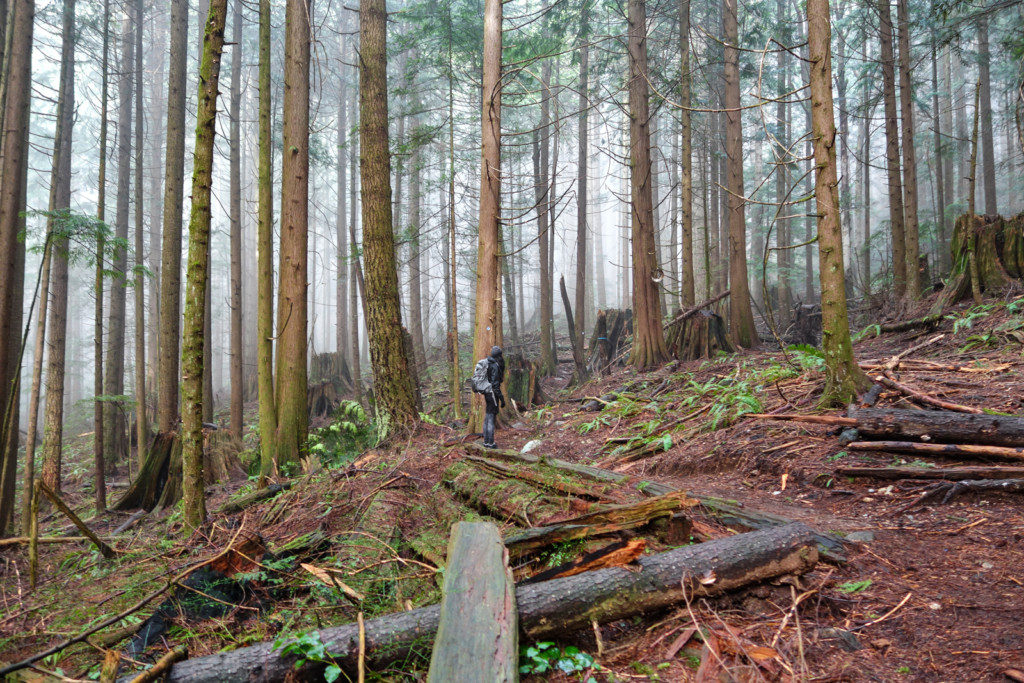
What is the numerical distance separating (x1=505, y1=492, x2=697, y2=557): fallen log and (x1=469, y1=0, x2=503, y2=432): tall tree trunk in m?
5.42

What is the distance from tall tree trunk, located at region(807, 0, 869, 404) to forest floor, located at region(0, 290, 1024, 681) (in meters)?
0.97

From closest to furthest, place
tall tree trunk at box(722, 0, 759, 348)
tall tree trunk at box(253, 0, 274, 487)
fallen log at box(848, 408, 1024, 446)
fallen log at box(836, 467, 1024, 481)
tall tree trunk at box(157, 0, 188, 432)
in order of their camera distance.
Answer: fallen log at box(836, 467, 1024, 481)
fallen log at box(848, 408, 1024, 446)
tall tree trunk at box(253, 0, 274, 487)
tall tree trunk at box(157, 0, 188, 432)
tall tree trunk at box(722, 0, 759, 348)

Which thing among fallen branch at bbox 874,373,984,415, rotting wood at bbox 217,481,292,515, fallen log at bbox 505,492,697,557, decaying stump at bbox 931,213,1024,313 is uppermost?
decaying stump at bbox 931,213,1024,313

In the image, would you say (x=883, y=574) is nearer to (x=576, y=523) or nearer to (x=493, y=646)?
(x=576, y=523)

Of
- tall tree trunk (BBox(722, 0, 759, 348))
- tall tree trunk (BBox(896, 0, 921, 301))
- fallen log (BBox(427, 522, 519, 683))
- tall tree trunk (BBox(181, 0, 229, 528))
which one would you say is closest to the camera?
fallen log (BBox(427, 522, 519, 683))

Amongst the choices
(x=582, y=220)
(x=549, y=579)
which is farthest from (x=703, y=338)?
(x=549, y=579)

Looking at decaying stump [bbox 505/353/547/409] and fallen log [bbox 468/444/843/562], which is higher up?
decaying stump [bbox 505/353/547/409]

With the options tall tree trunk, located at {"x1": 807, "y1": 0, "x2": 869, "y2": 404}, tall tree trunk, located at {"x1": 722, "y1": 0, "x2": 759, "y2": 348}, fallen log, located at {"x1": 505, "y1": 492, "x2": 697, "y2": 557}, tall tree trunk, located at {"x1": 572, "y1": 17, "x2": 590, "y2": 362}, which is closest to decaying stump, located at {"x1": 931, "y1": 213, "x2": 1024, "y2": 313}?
tall tree trunk, located at {"x1": 722, "y1": 0, "x2": 759, "y2": 348}

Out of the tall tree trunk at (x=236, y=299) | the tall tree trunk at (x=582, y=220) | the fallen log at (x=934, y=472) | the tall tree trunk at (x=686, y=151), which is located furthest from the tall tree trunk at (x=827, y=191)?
the tall tree trunk at (x=236, y=299)

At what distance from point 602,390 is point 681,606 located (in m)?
8.64

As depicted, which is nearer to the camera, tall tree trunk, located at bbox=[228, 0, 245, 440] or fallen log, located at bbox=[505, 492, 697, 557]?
fallen log, located at bbox=[505, 492, 697, 557]

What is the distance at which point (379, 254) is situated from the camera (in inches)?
358

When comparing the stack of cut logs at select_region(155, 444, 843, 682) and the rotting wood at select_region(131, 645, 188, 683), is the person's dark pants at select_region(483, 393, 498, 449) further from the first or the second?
the rotting wood at select_region(131, 645, 188, 683)

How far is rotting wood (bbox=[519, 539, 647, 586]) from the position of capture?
315 centimetres
